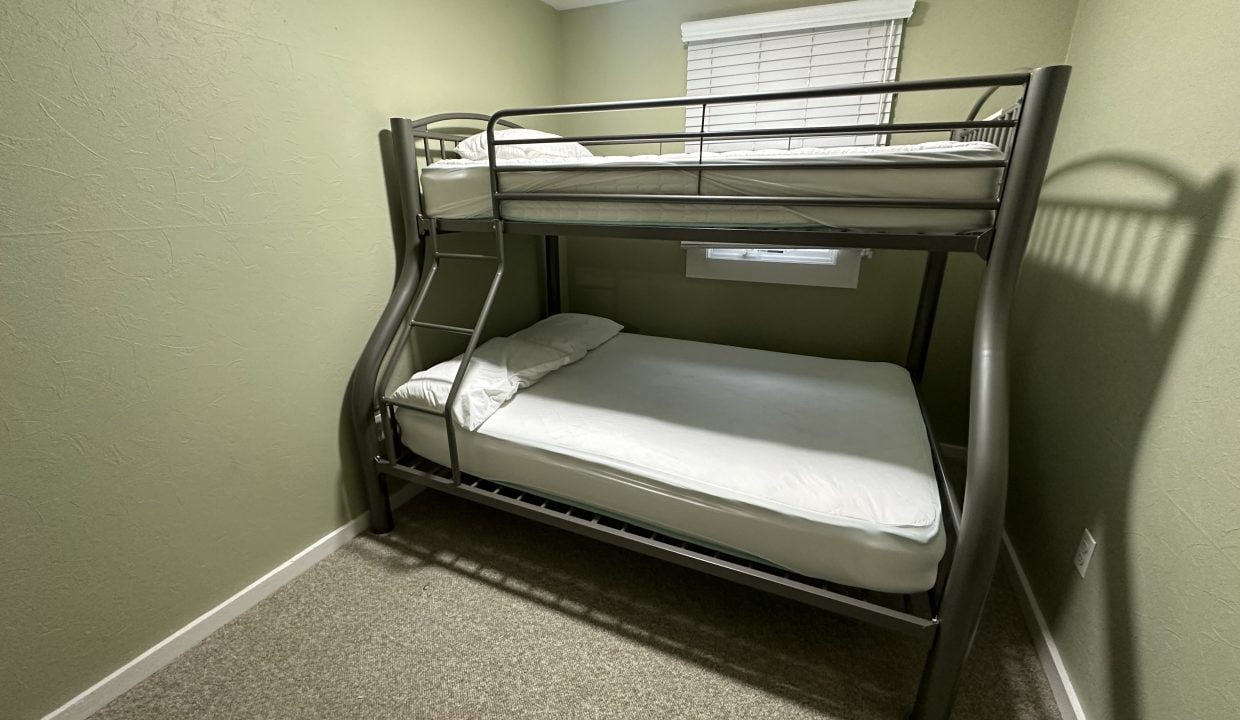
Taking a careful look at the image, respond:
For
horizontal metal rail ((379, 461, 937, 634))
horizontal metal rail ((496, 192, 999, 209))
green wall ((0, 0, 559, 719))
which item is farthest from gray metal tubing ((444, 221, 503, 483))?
green wall ((0, 0, 559, 719))

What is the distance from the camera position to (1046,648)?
1418mm

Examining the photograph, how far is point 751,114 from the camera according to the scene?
8.05 ft

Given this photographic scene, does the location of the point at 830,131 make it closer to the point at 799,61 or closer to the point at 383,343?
the point at 799,61

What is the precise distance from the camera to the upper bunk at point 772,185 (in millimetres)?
1139

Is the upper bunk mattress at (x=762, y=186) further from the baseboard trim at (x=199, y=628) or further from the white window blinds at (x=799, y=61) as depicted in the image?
the baseboard trim at (x=199, y=628)

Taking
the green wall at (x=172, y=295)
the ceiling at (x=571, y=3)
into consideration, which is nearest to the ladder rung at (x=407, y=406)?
the green wall at (x=172, y=295)

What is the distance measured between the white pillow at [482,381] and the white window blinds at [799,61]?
4.87ft

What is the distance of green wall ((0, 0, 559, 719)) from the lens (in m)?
1.11

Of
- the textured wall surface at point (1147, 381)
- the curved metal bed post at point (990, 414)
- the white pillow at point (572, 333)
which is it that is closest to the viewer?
the textured wall surface at point (1147, 381)

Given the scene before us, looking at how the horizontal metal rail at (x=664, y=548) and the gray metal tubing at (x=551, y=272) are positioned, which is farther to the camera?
the gray metal tubing at (x=551, y=272)

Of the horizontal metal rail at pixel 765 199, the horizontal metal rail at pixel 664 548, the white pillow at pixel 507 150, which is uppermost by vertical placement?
the white pillow at pixel 507 150

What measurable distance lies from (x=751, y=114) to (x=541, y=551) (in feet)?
7.54

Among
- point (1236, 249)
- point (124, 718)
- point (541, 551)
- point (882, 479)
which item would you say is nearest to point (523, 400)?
point (541, 551)

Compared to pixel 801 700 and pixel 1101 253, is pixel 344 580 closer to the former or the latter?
pixel 801 700
